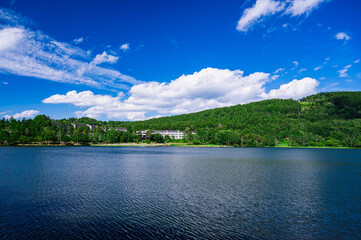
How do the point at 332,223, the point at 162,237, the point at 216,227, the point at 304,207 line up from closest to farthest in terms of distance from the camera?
the point at 162,237 < the point at 216,227 < the point at 332,223 < the point at 304,207

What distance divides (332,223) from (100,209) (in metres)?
16.3

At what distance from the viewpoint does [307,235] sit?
1255 cm

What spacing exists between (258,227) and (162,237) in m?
6.07

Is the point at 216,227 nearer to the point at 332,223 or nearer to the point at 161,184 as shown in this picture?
the point at 332,223

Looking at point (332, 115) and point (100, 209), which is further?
point (332, 115)

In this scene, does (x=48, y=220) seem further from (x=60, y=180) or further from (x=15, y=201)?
(x=60, y=180)

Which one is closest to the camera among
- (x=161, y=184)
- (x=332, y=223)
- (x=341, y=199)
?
(x=332, y=223)

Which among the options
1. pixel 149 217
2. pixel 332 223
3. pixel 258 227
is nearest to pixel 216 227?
pixel 258 227

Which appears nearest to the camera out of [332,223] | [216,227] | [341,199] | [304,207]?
[216,227]

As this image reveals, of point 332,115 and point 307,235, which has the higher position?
point 332,115

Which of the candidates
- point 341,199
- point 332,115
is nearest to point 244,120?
point 332,115

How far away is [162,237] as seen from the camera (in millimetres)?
11930

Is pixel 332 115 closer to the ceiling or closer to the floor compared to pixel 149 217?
closer to the ceiling

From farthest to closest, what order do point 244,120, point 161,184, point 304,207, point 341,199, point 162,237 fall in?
point 244,120, point 161,184, point 341,199, point 304,207, point 162,237
